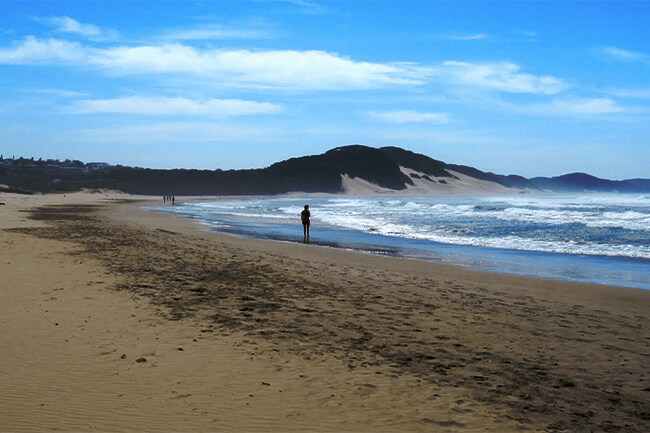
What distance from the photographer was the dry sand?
4730mm

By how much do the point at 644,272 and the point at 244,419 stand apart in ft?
44.3

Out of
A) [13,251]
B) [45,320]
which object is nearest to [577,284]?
[45,320]

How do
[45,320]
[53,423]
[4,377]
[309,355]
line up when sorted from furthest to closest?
[45,320] < [309,355] < [4,377] < [53,423]

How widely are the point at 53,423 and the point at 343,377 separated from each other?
108 inches

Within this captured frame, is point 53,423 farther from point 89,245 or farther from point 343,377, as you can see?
point 89,245

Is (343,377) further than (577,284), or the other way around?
(577,284)

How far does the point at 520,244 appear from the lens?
21.8 metres

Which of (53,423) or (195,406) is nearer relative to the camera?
(53,423)

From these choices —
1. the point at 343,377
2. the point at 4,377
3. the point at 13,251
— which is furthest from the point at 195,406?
the point at 13,251

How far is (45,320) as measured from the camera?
7.62m

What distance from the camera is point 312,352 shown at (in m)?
6.57

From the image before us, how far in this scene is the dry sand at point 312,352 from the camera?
186 inches

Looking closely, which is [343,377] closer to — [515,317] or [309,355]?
[309,355]

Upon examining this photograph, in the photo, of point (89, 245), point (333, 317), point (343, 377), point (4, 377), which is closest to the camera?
point (4, 377)
